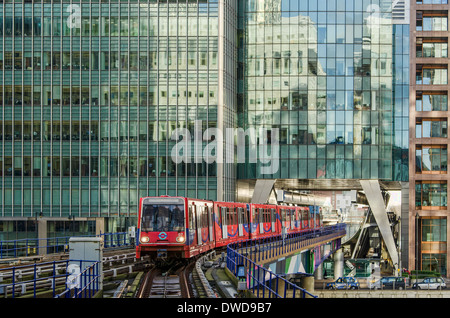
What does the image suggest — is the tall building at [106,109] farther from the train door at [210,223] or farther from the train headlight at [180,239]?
the train headlight at [180,239]

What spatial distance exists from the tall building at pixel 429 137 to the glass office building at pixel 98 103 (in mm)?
28257

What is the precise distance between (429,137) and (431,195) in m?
7.44

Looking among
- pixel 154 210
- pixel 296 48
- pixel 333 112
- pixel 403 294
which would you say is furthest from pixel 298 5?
pixel 154 210

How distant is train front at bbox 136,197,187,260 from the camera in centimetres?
3325

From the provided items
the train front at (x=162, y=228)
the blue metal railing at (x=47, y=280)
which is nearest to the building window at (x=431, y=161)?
the train front at (x=162, y=228)

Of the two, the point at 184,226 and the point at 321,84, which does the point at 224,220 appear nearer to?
the point at 184,226

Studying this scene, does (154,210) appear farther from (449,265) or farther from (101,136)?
(449,265)

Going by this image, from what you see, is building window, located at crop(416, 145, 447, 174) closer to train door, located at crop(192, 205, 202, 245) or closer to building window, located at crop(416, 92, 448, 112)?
building window, located at crop(416, 92, 448, 112)

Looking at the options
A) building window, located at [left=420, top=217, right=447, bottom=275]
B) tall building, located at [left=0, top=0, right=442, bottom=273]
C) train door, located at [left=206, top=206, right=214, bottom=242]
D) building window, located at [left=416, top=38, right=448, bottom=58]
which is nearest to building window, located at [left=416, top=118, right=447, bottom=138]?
building window, located at [left=416, top=38, right=448, bottom=58]

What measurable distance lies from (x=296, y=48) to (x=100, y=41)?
22.7 m

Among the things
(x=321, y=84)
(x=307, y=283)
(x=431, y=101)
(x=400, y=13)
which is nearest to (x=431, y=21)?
(x=400, y=13)

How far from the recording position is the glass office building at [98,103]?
77125mm

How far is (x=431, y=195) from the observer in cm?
9144

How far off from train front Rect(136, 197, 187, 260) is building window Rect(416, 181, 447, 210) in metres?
63.6
